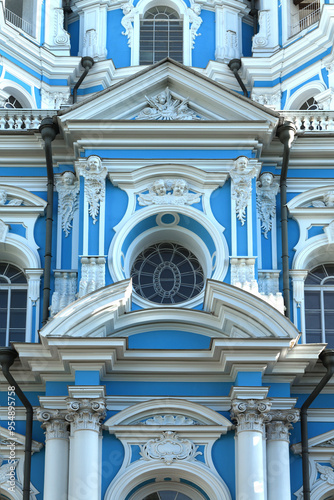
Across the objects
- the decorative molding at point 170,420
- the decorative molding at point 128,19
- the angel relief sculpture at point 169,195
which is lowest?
the decorative molding at point 170,420

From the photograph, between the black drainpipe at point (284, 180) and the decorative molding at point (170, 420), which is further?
the black drainpipe at point (284, 180)

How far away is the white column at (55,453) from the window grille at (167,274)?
10.3ft

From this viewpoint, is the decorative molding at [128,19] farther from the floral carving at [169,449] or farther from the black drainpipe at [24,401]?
the floral carving at [169,449]

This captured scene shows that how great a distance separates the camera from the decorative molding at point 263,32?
29.2 meters

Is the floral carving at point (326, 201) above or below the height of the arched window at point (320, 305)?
above

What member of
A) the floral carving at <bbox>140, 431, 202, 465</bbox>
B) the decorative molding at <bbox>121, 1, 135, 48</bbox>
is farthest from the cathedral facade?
the decorative molding at <bbox>121, 1, 135, 48</bbox>

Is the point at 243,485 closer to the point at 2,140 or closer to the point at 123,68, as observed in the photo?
the point at 2,140

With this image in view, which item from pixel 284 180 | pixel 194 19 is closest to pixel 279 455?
pixel 284 180

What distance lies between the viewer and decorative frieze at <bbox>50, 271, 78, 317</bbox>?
925 inches

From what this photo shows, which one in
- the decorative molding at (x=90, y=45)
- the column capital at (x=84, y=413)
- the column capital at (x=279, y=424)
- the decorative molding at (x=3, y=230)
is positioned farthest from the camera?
the decorative molding at (x=90, y=45)

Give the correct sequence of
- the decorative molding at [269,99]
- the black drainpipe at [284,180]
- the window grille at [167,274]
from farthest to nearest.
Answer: the decorative molding at [269,99] < the black drainpipe at [284,180] < the window grille at [167,274]

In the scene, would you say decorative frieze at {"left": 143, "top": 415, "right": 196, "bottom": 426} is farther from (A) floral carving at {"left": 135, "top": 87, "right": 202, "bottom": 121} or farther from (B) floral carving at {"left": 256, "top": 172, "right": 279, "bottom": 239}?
(A) floral carving at {"left": 135, "top": 87, "right": 202, "bottom": 121}

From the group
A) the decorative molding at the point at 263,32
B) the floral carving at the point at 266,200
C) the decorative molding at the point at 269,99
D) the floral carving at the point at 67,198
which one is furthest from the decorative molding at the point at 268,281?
the decorative molding at the point at 263,32

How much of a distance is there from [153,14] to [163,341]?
10122 millimetres
